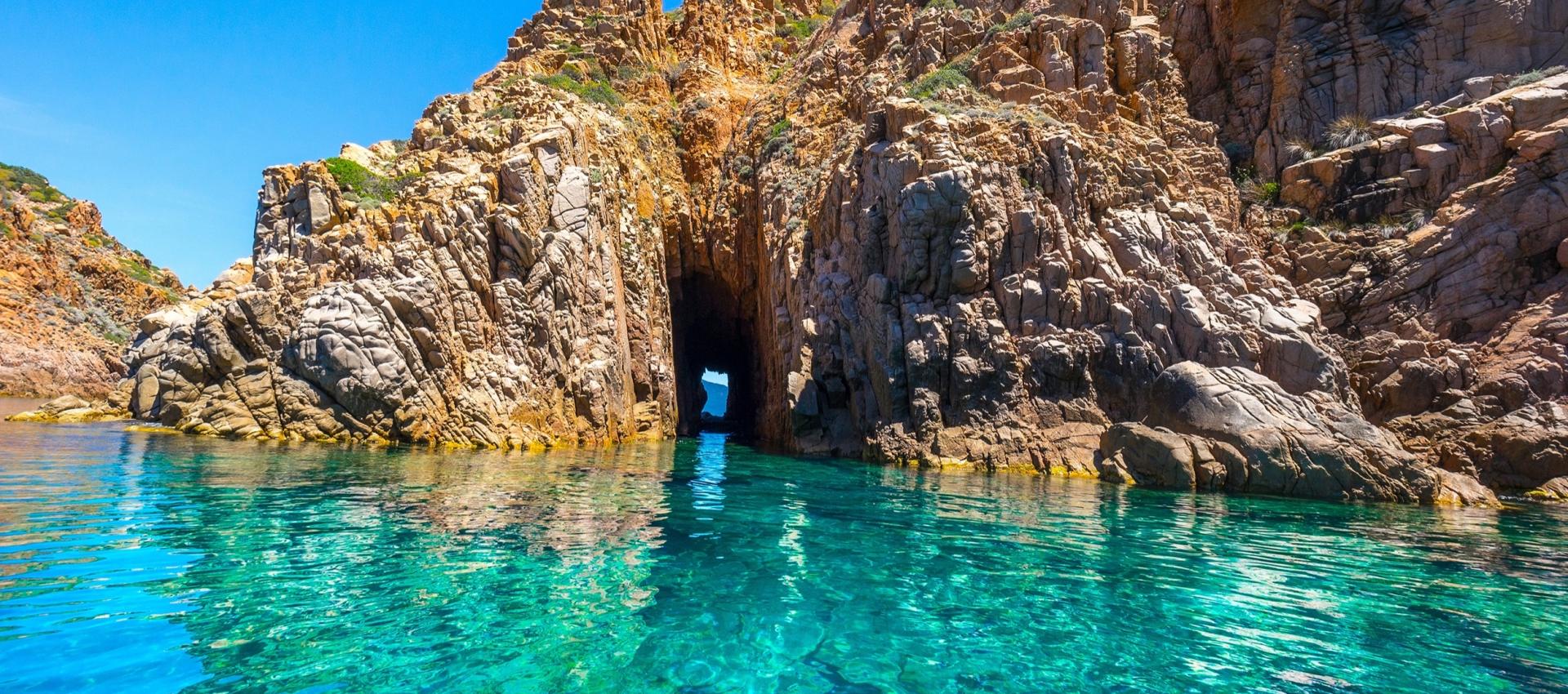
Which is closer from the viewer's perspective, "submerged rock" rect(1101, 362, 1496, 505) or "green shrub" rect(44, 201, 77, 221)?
"submerged rock" rect(1101, 362, 1496, 505)

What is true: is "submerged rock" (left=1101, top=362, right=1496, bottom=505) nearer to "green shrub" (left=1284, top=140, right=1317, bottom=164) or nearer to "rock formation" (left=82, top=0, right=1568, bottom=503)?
"rock formation" (left=82, top=0, right=1568, bottom=503)

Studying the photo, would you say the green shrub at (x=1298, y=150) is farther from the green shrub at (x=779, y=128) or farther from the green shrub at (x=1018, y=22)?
the green shrub at (x=779, y=128)

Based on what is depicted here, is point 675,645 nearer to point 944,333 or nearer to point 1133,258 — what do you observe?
point 944,333

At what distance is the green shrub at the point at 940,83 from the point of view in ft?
117

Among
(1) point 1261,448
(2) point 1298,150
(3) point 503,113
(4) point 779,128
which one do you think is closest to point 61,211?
(3) point 503,113

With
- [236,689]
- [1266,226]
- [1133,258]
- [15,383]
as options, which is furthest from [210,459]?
[15,383]

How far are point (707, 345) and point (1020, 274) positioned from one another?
3100 cm

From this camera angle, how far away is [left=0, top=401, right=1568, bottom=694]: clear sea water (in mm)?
5922

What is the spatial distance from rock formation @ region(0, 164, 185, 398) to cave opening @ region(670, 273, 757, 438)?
1665 inches

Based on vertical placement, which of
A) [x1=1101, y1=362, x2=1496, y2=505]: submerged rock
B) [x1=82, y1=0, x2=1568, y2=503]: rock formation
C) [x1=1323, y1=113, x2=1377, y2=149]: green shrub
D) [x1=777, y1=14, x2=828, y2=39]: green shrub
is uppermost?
[x1=777, y1=14, x2=828, y2=39]: green shrub

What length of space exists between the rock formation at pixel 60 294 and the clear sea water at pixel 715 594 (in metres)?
49.1

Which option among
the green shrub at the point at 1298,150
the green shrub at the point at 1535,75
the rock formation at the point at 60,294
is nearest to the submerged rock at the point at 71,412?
the rock formation at the point at 60,294

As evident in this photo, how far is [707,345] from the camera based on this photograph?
5575 centimetres

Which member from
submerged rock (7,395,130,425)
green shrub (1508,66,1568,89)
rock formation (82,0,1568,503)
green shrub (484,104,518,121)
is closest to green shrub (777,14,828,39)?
rock formation (82,0,1568,503)
